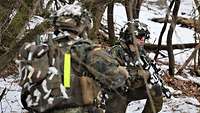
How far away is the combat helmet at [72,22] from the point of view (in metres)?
4.54

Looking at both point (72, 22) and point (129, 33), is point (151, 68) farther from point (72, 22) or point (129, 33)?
point (72, 22)

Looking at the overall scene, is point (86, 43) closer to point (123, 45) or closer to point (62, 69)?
point (62, 69)

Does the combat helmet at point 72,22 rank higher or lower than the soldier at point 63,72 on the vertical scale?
higher

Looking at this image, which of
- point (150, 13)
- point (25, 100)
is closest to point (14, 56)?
point (25, 100)

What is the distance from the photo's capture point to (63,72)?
442 centimetres

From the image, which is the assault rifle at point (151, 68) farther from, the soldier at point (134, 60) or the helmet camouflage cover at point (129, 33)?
the helmet camouflage cover at point (129, 33)

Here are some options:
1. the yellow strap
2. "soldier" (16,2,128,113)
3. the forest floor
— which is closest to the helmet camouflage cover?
the forest floor

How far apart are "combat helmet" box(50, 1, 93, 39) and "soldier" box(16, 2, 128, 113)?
3 cm

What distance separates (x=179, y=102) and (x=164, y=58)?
4.82 meters

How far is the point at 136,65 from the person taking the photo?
23.1 ft

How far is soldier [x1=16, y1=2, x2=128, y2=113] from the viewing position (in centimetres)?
439

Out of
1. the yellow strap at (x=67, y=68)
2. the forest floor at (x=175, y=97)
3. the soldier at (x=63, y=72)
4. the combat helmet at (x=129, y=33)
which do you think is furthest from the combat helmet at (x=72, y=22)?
the forest floor at (x=175, y=97)

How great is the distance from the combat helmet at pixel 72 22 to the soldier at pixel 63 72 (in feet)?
0.10

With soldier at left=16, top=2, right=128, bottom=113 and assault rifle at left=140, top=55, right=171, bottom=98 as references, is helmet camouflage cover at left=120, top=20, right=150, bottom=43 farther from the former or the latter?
soldier at left=16, top=2, right=128, bottom=113
